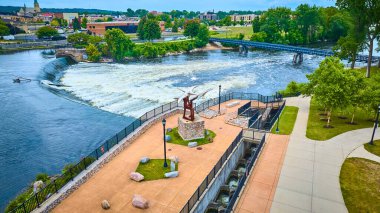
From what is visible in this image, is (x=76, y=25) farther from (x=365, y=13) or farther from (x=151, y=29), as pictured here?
(x=365, y=13)

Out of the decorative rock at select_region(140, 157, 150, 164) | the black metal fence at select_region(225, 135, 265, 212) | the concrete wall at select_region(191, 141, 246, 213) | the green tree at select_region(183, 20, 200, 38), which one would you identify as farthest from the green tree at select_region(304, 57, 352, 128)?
the green tree at select_region(183, 20, 200, 38)

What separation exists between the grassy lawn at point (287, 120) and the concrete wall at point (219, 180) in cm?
477

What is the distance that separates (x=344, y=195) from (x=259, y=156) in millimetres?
7082

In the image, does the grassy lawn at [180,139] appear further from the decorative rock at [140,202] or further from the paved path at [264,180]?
the decorative rock at [140,202]

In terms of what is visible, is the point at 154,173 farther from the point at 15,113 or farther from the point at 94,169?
the point at 15,113

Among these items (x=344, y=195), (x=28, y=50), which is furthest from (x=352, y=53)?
(x=28, y=50)

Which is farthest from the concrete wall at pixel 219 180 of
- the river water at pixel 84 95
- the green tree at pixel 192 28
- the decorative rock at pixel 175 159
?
the green tree at pixel 192 28

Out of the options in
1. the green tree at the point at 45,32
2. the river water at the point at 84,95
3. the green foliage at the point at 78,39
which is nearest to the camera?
the river water at the point at 84,95

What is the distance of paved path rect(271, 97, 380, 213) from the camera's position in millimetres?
18438

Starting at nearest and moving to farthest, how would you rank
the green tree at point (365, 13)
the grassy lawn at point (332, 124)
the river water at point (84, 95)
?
the grassy lawn at point (332, 124) → the river water at point (84, 95) → the green tree at point (365, 13)

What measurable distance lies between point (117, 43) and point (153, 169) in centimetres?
8191

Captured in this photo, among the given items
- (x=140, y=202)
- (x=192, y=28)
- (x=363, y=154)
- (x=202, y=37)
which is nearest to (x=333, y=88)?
(x=363, y=154)

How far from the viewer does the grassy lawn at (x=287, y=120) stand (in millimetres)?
29891

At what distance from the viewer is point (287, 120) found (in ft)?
107
